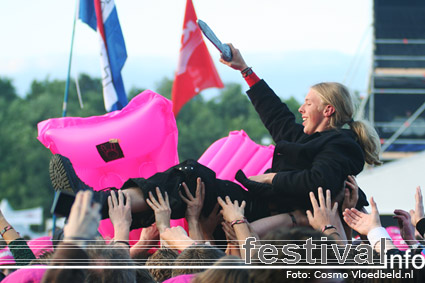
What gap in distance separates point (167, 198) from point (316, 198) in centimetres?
60

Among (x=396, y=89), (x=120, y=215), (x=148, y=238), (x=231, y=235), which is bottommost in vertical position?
(x=396, y=89)

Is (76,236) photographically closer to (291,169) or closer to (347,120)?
(291,169)

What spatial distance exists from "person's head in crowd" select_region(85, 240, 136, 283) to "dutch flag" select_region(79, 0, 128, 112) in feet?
11.2

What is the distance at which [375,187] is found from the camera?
8922 millimetres

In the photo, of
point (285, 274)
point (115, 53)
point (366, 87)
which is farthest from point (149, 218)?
point (366, 87)

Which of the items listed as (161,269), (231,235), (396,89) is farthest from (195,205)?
(396,89)

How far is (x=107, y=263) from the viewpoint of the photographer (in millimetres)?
1997

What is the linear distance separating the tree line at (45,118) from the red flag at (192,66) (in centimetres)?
2201

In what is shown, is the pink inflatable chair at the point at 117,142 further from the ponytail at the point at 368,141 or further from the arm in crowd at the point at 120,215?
the ponytail at the point at 368,141

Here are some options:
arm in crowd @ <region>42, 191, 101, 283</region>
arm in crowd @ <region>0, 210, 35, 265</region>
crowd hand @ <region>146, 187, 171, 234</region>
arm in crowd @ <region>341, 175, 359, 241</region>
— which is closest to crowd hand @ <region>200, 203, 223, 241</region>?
crowd hand @ <region>146, 187, 171, 234</region>

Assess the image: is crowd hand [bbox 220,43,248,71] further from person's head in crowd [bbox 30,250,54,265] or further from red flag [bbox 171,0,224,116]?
red flag [bbox 171,0,224,116]

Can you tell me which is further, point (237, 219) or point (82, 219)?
point (237, 219)

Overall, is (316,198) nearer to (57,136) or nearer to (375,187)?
(57,136)

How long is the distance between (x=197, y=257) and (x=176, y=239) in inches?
14.8
